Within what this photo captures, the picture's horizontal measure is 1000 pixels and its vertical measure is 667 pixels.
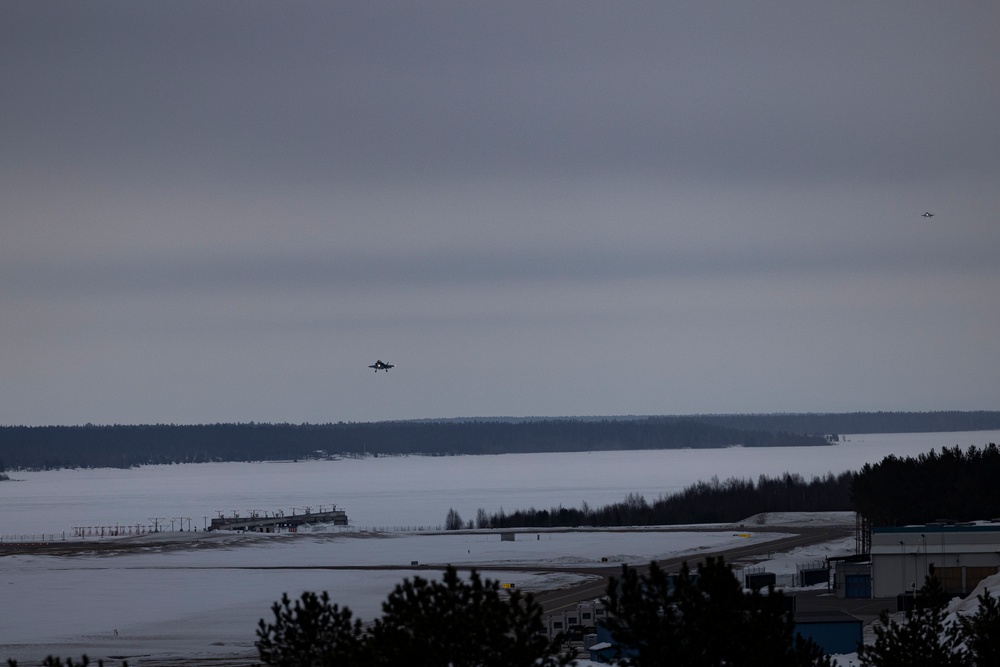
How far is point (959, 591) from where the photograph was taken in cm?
6831

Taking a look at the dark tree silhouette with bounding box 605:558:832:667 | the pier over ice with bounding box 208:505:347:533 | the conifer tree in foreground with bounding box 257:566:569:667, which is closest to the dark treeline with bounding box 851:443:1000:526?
the pier over ice with bounding box 208:505:347:533

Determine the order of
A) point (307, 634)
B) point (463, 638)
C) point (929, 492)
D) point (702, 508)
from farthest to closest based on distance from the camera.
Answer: point (702, 508)
point (929, 492)
point (307, 634)
point (463, 638)

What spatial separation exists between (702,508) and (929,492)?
154 ft

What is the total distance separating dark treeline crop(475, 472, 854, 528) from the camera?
135m

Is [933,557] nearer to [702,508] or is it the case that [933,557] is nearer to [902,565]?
[902,565]

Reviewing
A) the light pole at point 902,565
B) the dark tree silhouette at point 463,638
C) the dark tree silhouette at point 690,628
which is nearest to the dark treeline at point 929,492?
the light pole at point 902,565

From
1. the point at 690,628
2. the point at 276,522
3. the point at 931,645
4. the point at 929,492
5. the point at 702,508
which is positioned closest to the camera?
the point at 690,628

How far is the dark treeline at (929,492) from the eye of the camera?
95250mm

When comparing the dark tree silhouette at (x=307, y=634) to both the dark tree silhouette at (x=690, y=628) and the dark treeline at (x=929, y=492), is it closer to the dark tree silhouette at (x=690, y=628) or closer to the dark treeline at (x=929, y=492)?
the dark tree silhouette at (x=690, y=628)

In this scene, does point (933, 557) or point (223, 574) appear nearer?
point (933, 557)

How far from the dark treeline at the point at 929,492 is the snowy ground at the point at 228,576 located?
449cm

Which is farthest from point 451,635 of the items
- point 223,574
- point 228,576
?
point 223,574

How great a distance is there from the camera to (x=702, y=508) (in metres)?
144

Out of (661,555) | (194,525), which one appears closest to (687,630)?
(661,555)
